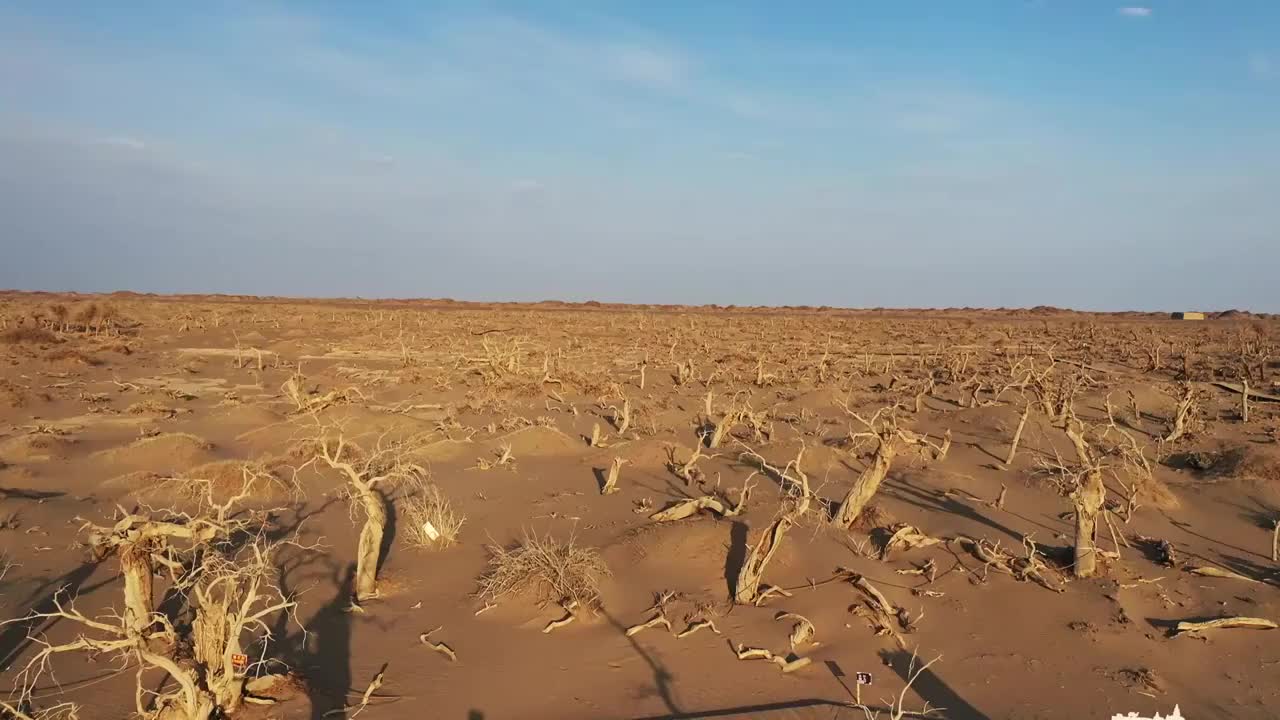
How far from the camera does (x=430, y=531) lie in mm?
8828

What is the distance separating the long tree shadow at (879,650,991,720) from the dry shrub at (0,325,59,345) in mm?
30492

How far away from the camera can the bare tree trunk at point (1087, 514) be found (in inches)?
294

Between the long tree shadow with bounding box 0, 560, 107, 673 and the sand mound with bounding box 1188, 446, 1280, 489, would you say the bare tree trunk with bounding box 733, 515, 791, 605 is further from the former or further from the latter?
the sand mound with bounding box 1188, 446, 1280, 489

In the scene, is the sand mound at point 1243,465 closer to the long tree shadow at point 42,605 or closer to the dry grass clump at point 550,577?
the dry grass clump at point 550,577

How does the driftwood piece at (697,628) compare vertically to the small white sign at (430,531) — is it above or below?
below

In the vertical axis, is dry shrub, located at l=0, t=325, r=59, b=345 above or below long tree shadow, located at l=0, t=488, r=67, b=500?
above

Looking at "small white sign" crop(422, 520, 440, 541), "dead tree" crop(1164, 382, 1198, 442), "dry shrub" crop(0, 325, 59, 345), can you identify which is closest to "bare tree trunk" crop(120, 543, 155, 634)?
"small white sign" crop(422, 520, 440, 541)

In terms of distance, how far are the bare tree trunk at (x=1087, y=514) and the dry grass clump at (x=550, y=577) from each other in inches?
171

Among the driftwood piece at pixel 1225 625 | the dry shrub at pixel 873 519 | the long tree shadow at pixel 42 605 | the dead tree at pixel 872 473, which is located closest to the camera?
the long tree shadow at pixel 42 605

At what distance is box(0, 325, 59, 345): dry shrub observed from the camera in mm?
27711

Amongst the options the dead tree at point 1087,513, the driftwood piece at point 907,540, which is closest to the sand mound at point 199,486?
the driftwood piece at point 907,540

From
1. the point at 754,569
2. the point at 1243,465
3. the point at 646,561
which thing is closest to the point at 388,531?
the point at 646,561

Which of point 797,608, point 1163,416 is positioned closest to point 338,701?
point 797,608

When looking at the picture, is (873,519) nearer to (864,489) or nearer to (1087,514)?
(864,489)
